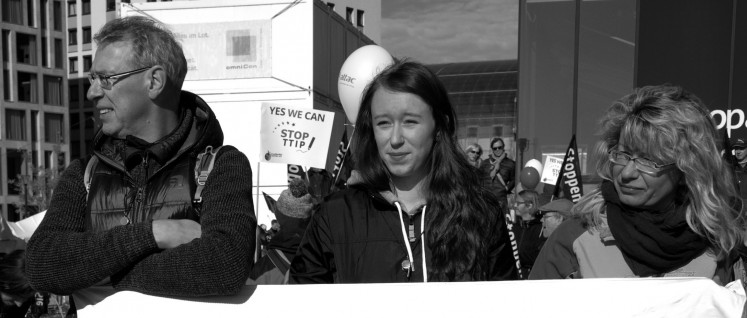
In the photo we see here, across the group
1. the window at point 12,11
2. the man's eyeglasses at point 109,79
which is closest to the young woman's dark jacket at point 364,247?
the man's eyeglasses at point 109,79

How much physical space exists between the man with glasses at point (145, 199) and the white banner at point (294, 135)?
6.60 meters

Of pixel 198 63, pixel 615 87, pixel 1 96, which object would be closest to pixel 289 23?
pixel 198 63

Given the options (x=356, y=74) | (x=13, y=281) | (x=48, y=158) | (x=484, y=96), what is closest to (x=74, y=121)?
(x=48, y=158)

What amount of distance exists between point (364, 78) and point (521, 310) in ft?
26.6

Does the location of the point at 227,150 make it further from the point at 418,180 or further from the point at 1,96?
the point at 1,96

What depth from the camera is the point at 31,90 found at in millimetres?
70500

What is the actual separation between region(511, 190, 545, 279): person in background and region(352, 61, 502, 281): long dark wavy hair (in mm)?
4376

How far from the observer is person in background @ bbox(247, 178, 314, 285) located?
16.4ft

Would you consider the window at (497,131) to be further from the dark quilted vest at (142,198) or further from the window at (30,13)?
the window at (30,13)

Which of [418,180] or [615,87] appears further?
[615,87]

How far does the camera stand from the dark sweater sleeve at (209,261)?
2.28m

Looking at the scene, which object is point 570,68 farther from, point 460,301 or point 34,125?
point 34,125

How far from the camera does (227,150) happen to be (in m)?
2.61

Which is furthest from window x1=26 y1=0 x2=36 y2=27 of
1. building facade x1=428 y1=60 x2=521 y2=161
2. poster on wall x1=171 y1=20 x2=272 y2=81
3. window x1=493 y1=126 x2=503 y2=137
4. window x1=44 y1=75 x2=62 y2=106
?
poster on wall x1=171 y1=20 x2=272 y2=81
